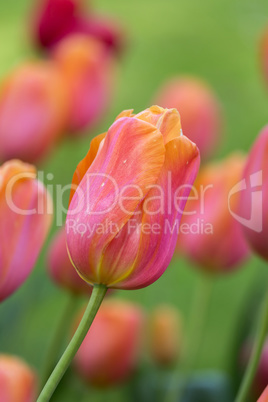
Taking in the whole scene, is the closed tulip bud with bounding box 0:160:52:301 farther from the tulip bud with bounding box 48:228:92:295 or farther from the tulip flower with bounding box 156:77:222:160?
the tulip flower with bounding box 156:77:222:160

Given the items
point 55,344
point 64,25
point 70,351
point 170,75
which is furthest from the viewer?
point 170,75

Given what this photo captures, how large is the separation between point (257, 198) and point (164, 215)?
0.07 metres

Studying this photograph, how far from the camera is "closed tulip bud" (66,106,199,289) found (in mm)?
219

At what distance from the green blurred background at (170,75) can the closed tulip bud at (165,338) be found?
0.05 meters

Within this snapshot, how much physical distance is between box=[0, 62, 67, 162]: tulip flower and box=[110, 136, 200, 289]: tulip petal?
0.27 m

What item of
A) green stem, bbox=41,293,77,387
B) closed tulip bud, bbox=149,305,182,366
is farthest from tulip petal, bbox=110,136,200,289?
closed tulip bud, bbox=149,305,182,366

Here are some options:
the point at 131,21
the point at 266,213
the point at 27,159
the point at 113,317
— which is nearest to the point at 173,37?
the point at 131,21

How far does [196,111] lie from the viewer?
59 centimetres

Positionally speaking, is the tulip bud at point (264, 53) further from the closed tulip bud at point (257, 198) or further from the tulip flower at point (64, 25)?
the closed tulip bud at point (257, 198)

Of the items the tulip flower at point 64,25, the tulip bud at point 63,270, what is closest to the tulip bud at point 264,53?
the tulip flower at point 64,25

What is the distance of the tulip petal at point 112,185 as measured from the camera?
22 cm

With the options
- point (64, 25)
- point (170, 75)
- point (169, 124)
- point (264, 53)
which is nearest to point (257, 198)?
point (169, 124)

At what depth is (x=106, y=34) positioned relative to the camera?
2.18 feet

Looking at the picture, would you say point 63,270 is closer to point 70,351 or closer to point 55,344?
point 55,344
